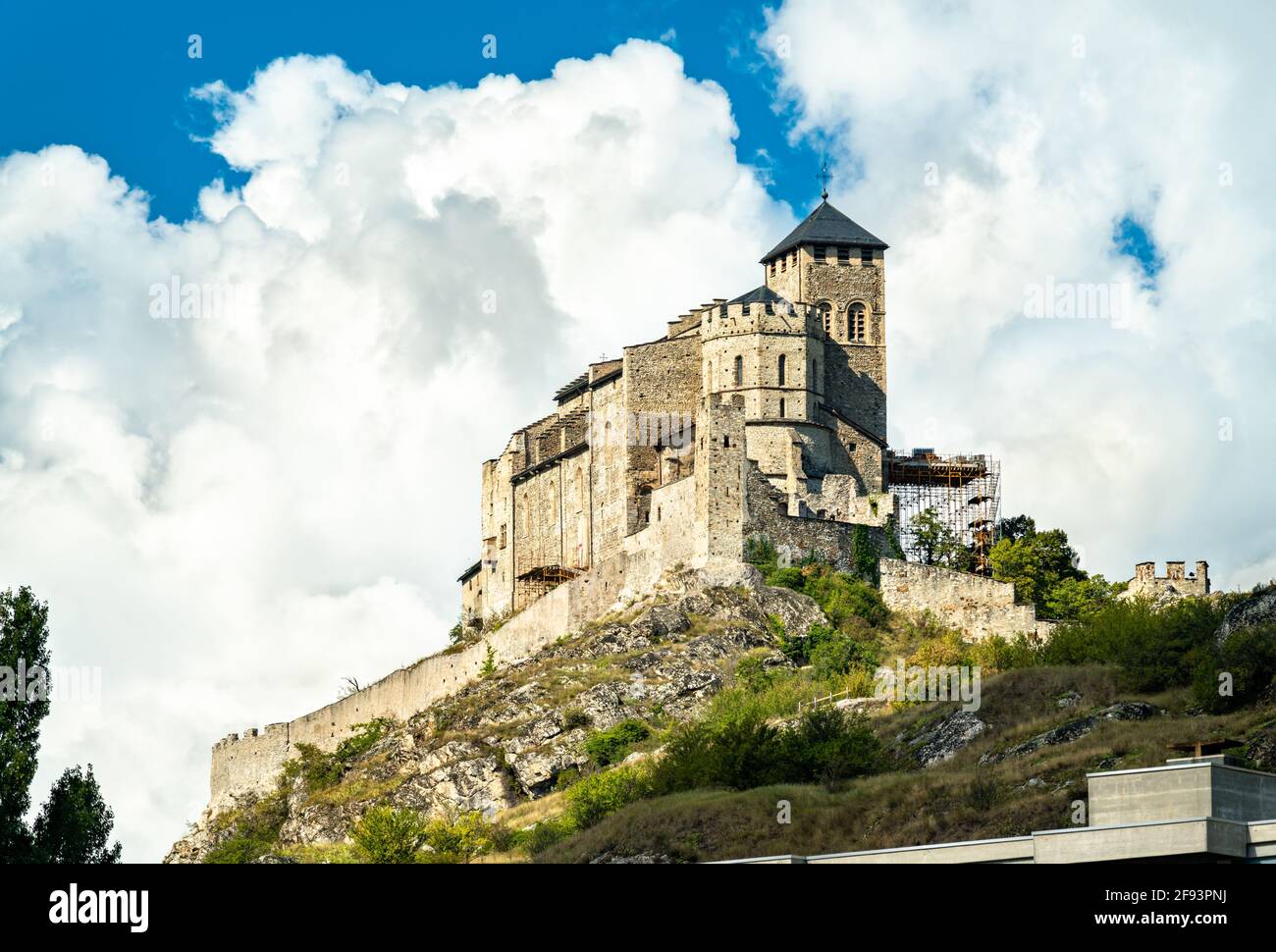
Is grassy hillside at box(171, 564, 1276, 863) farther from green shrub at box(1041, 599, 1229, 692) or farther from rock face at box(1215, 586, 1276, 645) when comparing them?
rock face at box(1215, 586, 1276, 645)

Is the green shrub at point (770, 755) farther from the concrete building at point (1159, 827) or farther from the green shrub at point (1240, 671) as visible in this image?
the concrete building at point (1159, 827)

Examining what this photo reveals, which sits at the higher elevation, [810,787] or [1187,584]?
[1187,584]

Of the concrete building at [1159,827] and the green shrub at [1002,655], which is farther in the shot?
the green shrub at [1002,655]

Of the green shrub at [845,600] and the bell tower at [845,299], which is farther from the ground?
the bell tower at [845,299]

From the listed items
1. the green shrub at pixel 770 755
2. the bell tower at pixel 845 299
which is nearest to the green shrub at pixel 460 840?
the green shrub at pixel 770 755

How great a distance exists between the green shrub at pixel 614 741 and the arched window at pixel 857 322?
2416 cm

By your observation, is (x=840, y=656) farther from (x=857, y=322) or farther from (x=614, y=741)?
(x=857, y=322)

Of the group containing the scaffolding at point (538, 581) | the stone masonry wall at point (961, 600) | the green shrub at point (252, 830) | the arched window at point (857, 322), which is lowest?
the green shrub at point (252, 830)

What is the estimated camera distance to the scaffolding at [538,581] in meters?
85.4
